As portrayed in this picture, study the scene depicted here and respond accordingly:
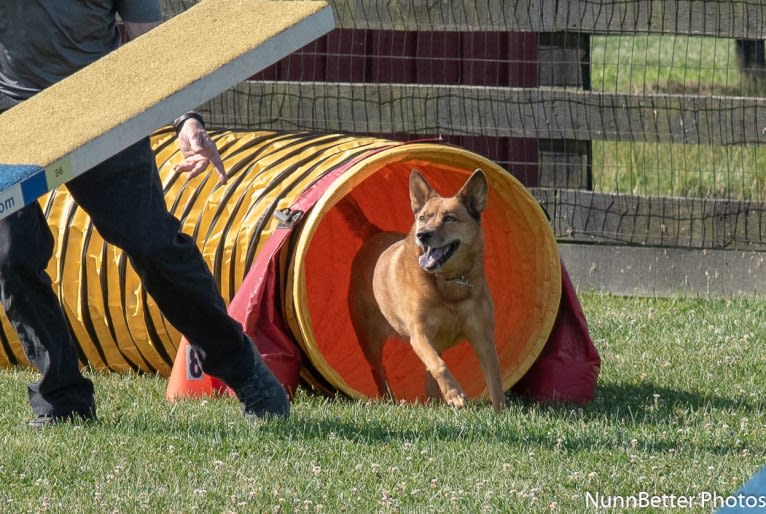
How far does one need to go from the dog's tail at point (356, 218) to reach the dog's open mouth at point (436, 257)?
75 cm

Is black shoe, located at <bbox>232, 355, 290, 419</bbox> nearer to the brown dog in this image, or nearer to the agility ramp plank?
the brown dog

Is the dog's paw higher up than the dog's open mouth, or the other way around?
the dog's open mouth

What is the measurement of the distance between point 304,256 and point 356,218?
1015mm

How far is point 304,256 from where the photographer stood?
5.23 m

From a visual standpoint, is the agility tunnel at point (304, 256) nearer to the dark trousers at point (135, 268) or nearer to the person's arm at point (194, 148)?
the dark trousers at point (135, 268)

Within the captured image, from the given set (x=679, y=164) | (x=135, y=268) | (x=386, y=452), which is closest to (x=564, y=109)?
(x=679, y=164)

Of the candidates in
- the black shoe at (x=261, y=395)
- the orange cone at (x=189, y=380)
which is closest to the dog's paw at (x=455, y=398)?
the black shoe at (x=261, y=395)

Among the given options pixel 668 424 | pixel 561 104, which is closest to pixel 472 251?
pixel 668 424

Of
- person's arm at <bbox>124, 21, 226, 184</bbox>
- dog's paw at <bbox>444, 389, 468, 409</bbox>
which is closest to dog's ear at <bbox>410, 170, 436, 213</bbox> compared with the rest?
dog's paw at <bbox>444, 389, 468, 409</bbox>

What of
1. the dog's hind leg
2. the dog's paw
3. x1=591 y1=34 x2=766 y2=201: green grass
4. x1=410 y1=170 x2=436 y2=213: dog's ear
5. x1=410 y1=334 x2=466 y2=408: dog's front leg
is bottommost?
the dog's hind leg

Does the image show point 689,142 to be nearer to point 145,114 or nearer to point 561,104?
point 561,104

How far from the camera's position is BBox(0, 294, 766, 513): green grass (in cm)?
383

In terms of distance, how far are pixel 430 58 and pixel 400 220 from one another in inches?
71.0

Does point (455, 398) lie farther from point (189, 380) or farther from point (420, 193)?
point (189, 380)
